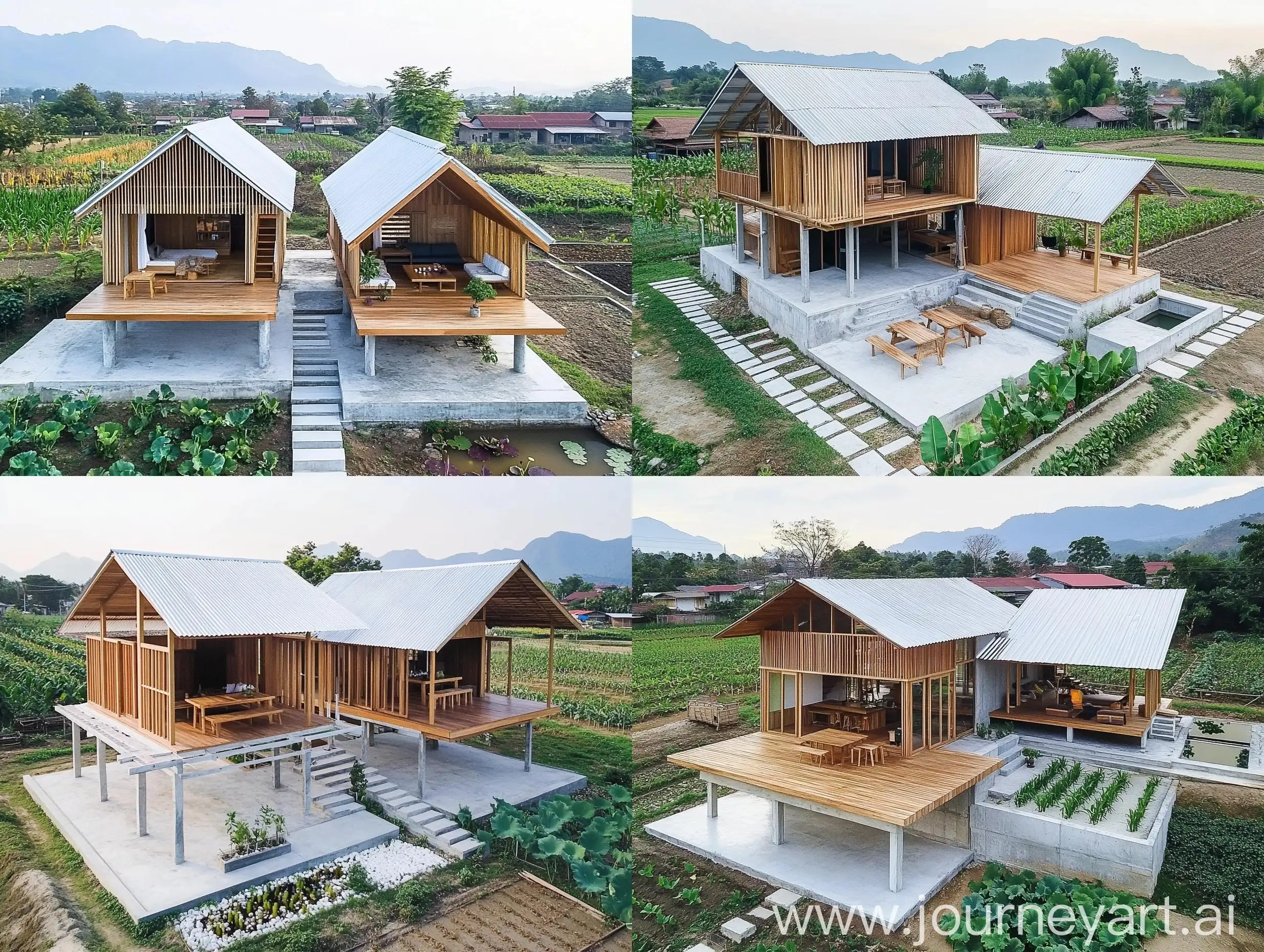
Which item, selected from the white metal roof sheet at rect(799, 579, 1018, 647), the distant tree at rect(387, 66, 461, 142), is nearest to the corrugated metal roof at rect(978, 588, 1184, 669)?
the white metal roof sheet at rect(799, 579, 1018, 647)

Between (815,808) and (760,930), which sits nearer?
(760,930)

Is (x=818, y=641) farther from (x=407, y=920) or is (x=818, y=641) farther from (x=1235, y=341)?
(x=1235, y=341)

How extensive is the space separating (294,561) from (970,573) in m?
30.9

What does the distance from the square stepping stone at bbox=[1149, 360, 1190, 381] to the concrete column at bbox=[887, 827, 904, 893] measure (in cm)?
1035

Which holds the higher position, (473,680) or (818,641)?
(818,641)

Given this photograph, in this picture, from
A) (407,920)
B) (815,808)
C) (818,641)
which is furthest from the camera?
(818,641)

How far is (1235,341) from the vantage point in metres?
17.8

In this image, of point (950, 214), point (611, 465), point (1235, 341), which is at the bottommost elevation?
point (611, 465)

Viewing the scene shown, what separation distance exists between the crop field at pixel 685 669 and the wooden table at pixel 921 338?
300 inches

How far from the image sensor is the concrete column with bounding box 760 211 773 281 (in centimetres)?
1967

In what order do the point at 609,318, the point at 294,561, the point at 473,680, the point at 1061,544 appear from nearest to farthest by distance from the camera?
1. the point at 473,680
2. the point at 609,318
3. the point at 294,561
4. the point at 1061,544

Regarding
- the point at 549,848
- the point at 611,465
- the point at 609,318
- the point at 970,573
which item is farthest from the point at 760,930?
the point at 970,573

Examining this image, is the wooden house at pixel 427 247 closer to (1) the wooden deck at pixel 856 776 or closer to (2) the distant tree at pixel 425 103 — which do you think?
(1) the wooden deck at pixel 856 776

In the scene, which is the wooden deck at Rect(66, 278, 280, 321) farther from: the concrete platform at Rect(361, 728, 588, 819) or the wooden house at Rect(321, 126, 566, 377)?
the concrete platform at Rect(361, 728, 588, 819)
